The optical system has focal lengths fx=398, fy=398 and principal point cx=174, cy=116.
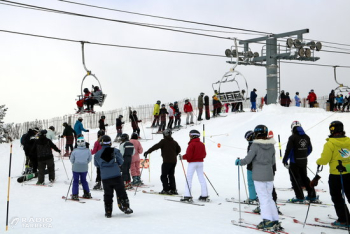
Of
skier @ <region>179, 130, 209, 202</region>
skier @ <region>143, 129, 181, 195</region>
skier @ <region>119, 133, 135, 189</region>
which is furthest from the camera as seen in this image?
skier @ <region>119, 133, 135, 189</region>

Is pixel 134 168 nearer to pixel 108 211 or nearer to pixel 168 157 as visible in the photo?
pixel 168 157

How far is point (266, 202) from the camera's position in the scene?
6527 millimetres

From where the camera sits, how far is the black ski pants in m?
8.88

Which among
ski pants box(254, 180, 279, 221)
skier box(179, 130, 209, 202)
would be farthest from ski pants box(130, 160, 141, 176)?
ski pants box(254, 180, 279, 221)

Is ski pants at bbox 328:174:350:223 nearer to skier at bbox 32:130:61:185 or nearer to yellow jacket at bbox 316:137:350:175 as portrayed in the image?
yellow jacket at bbox 316:137:350:175

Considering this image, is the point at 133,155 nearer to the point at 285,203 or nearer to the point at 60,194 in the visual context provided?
the point at 60,194

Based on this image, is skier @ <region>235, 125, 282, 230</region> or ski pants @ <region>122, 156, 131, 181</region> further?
ski pants @ <region>122, 156, 131, 181</region>

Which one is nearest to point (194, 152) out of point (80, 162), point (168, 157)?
point (168, 157)

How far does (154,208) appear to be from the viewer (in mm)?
8586

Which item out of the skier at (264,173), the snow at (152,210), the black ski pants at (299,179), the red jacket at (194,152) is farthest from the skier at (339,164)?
the red jacket at (194,152)

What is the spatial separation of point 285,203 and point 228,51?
18789 mm

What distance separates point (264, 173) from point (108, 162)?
3.08m

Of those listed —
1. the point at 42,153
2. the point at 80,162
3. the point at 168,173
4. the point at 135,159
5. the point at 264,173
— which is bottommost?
the point at 168,173

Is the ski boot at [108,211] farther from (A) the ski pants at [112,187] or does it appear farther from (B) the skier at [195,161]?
(B) the skier at [195,161]
